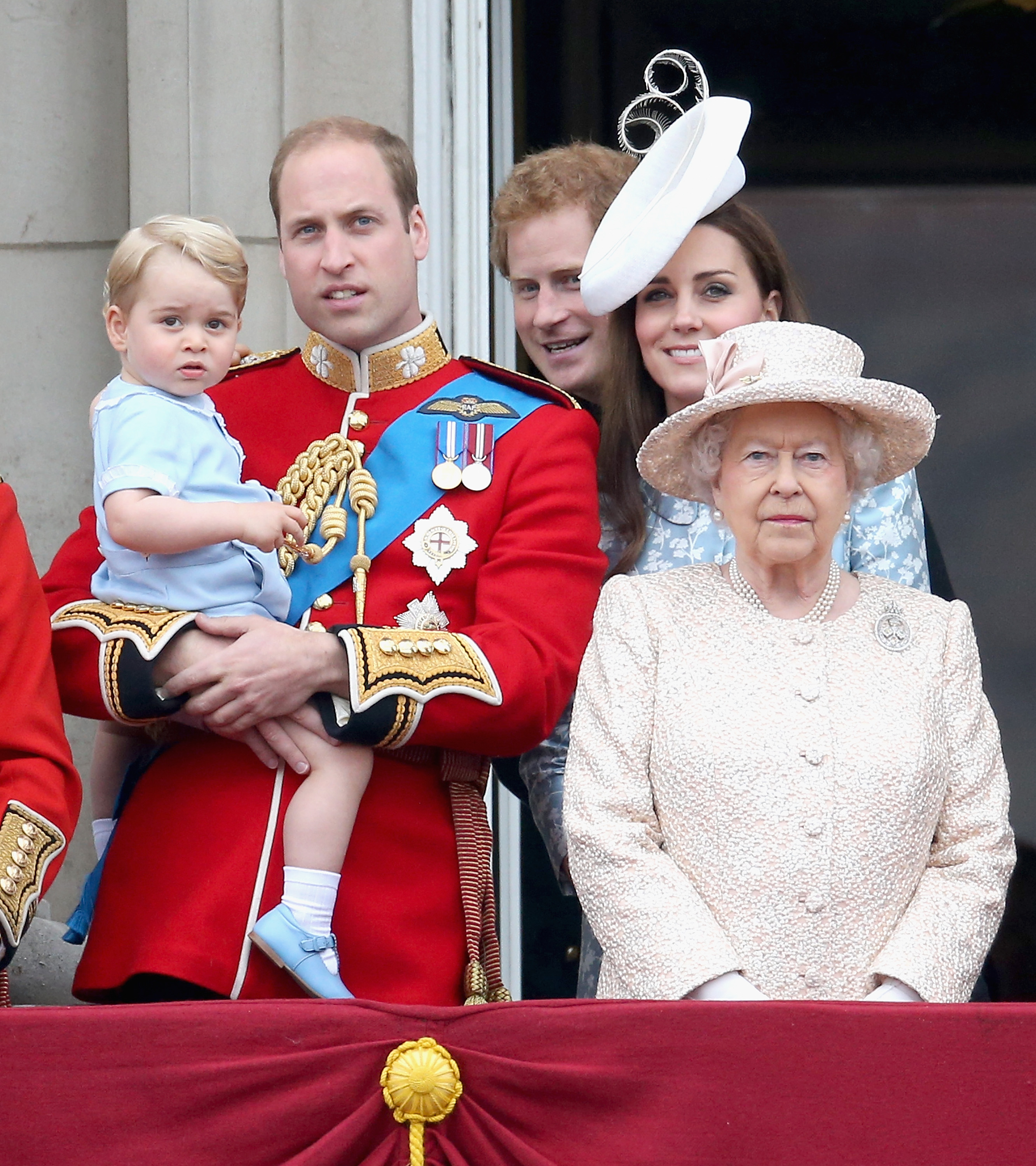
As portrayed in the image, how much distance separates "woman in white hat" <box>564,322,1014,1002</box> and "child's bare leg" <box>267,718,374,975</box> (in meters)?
0.35

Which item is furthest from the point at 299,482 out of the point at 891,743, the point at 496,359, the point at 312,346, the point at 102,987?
the point at 496,359

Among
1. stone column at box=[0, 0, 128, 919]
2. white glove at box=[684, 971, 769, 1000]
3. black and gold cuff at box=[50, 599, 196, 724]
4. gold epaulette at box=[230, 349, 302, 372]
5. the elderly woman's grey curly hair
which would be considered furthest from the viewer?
stone column at box=[0, 0, 128, 919]

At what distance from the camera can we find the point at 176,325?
8.67ft

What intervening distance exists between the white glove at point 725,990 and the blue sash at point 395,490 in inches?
34.4

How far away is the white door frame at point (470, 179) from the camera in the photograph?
13.2ft

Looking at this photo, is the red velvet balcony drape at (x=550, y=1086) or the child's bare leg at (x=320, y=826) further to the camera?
the child's bare leg at (x=320, y=826)

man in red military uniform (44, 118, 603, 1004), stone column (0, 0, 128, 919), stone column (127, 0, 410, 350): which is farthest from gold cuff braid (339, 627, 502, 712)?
stone column (0, 0, 128, 919)

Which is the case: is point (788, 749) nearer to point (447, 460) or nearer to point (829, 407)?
point (829, 407)

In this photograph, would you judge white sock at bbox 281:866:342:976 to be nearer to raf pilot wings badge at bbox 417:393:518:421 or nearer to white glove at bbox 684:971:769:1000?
white glove at bbox 684:971:769:1000

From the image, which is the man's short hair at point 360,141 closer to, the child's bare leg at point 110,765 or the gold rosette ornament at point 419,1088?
the child's bare leg at point 110,765

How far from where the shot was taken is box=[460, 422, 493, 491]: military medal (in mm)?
2752

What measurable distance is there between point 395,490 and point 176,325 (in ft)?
1.31

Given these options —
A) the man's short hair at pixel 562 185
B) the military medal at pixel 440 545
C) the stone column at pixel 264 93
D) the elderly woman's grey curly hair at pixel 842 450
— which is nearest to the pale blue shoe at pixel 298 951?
the military medal at pixel 440 545

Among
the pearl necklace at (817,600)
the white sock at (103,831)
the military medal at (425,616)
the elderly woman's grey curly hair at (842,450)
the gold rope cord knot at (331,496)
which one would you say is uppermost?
the elderly woman's grey curly hair at (842,450)
